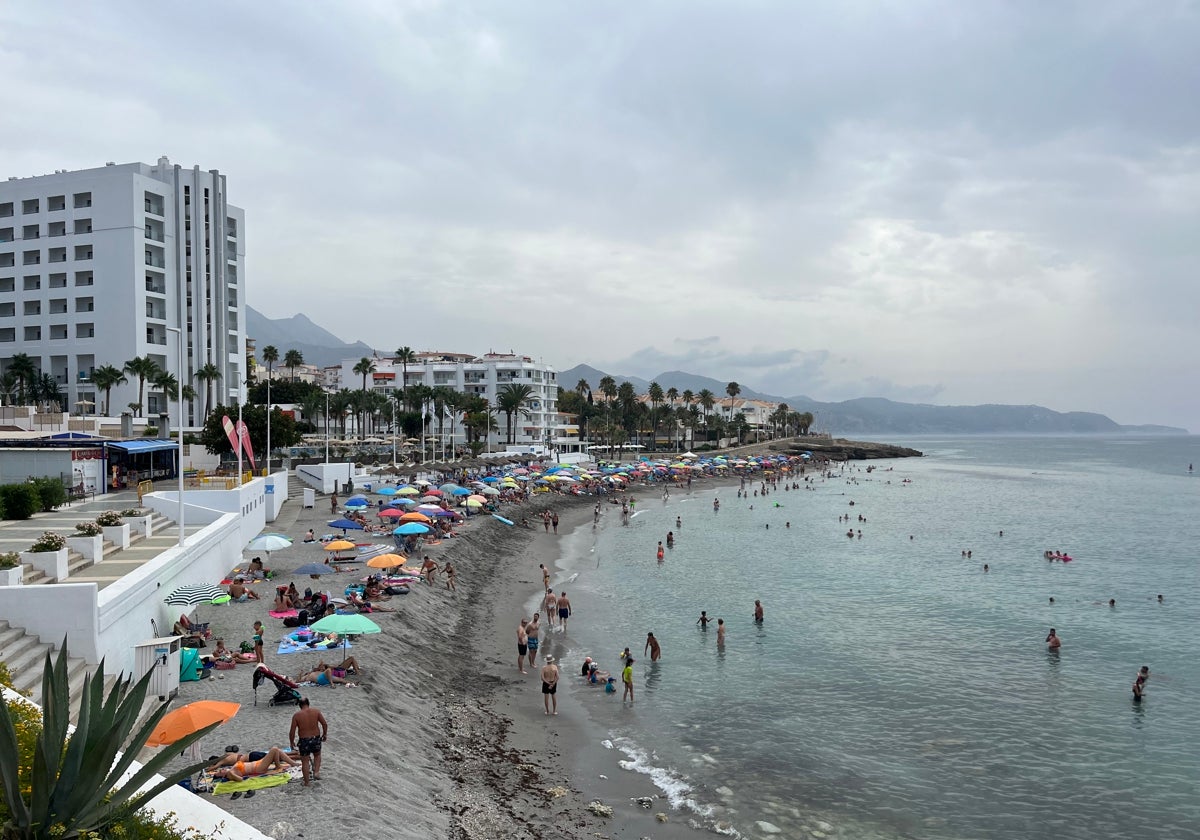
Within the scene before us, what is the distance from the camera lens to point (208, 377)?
59906 millimetres

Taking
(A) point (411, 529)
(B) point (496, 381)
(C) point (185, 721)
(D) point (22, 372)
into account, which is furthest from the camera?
(B) point (496, 381)

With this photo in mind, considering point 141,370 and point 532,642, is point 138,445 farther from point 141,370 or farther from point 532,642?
point 532,642

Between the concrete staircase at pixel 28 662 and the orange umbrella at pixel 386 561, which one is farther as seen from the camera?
the orange umbrella at pixel 386 561

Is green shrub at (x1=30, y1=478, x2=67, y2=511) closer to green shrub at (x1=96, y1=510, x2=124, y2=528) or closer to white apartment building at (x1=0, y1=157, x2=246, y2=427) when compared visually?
green shrub at (x1=96, y1=510, x2=124, y2=528)

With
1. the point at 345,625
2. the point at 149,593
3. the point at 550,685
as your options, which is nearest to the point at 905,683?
the point at 550,685

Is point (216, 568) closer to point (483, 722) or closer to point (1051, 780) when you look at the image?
point (483, 722)

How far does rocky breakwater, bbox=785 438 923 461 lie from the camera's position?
519ft

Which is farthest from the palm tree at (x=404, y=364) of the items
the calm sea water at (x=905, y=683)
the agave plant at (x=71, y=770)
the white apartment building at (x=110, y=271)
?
the agave plant at (x=71, y=770)

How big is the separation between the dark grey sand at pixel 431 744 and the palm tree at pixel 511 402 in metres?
75.4

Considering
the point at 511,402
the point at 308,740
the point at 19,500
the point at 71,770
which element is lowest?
the point at 308,740

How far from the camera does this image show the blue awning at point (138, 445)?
3609 cm

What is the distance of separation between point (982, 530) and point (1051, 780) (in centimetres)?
4440

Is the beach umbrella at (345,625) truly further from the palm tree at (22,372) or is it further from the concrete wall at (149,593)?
the palm tree at (22,372)

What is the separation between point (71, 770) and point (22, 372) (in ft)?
204
